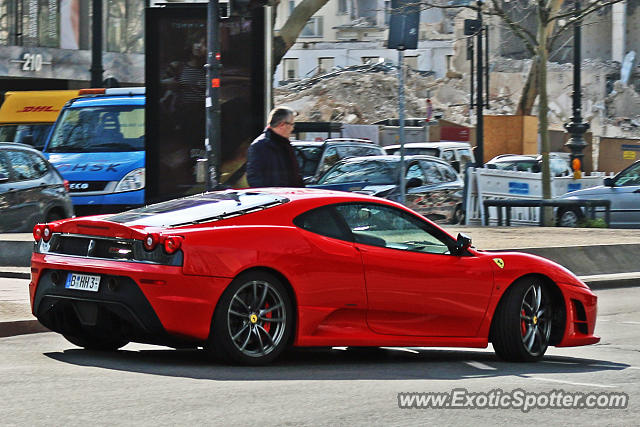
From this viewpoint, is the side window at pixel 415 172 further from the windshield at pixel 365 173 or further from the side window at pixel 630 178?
the side window at pixel 630 178

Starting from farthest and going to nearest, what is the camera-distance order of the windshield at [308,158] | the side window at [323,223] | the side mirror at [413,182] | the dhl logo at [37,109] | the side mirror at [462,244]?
1. the dhl logo at [37,109]
2. the windshield at [308,158]
3. the side mirror at [413,182]
4. the side mirror at [462,244]
5. the side window at [323,223]

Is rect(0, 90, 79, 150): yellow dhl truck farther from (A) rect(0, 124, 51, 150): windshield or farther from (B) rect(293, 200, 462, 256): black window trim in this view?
(B) rect(293, 200, 462, 256): black window trim

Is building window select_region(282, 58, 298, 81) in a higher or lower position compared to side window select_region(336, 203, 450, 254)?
higher

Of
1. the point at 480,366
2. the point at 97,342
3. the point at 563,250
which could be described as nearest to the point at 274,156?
the point at 97,342

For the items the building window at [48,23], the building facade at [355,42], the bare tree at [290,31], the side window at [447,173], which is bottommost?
the side window at [447,173]

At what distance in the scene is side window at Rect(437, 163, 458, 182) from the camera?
961 inches

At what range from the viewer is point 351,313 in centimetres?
877

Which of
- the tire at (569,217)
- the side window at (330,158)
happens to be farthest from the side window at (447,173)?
the side window at (330,158)

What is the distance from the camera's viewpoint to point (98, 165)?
861 inches

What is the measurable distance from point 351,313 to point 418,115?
2748 inches

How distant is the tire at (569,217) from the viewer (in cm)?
2322

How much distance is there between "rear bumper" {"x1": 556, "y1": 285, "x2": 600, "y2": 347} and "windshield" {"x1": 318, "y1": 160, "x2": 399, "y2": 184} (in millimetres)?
13107

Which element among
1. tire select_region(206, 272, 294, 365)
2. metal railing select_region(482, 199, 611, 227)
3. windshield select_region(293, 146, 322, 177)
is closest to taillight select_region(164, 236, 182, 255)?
tire select_region(206, 272, 294, 365)

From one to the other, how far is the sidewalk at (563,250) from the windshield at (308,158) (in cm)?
639
